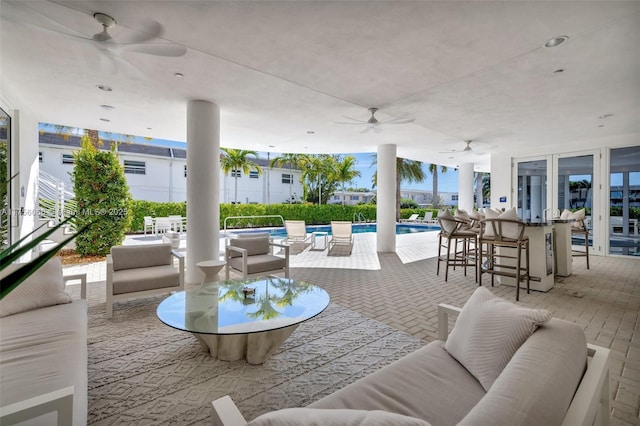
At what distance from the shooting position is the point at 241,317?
8.18 ft

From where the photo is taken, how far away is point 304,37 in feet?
10.5

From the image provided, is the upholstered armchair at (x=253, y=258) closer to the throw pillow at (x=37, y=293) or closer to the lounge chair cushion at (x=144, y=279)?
the lounge chair cushion at (x=144, y=279)

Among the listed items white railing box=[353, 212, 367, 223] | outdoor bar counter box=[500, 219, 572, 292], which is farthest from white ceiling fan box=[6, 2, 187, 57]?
white railing box=[353, 212, 367, 223]

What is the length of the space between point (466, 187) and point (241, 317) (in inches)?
478

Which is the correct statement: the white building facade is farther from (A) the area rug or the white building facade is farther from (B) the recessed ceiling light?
(B) the recessed ceiling light

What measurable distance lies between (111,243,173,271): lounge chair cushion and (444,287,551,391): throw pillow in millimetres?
3841

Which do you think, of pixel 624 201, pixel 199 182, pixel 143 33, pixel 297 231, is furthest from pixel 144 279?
pixel 624 201

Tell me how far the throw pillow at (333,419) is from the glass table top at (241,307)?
1.49 m

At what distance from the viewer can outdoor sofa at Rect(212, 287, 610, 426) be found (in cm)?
86

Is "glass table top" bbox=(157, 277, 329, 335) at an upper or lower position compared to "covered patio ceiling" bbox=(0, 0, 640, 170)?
lower

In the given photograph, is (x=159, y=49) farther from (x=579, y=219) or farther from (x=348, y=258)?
(x=579, y=219)

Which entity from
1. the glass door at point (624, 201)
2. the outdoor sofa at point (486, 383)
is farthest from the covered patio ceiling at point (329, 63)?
the outdoor sofa at point (486, 383)

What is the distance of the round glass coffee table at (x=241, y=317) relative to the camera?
2320 millimetres

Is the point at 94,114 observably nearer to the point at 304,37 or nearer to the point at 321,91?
the point at 321,91
